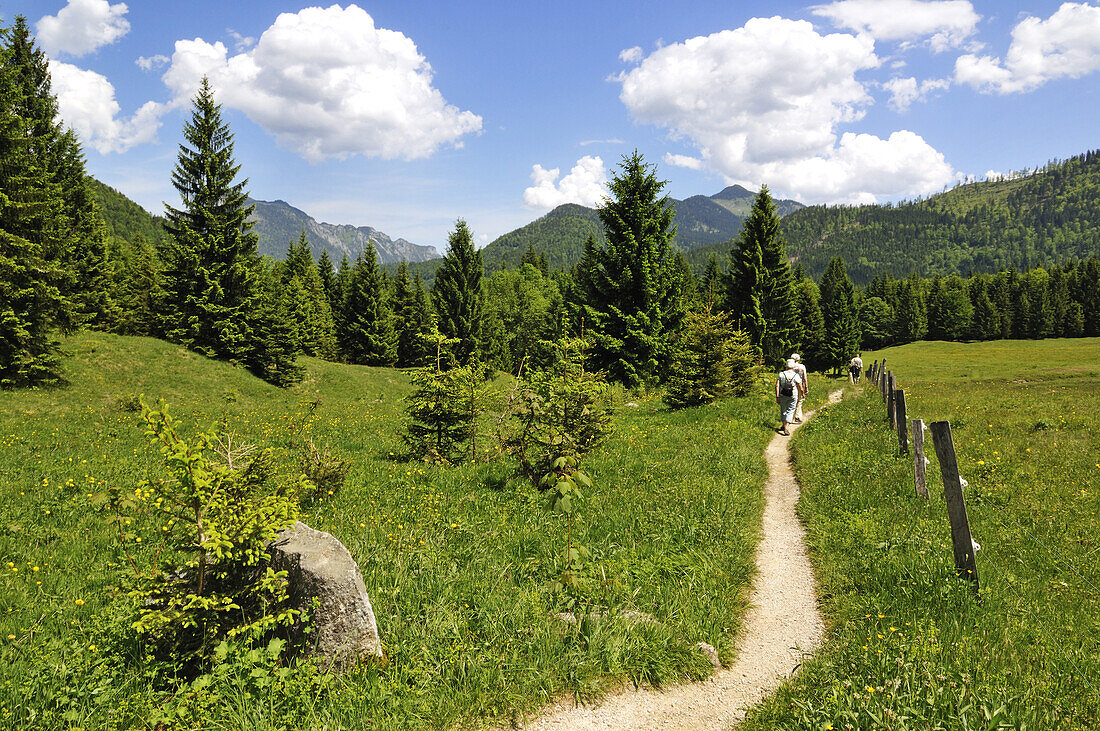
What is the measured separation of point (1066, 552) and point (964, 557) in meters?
1.97

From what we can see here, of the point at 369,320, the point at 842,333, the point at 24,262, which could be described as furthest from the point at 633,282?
the point at 842,333

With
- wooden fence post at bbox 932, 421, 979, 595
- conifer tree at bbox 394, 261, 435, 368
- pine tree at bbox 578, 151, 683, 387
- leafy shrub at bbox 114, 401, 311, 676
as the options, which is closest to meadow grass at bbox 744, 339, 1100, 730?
wooden fence post at bbox 932, 421, 979, 595

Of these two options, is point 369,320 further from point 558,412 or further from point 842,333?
point 842,333

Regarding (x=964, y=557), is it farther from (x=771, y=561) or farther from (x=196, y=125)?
(x=196, y=125)

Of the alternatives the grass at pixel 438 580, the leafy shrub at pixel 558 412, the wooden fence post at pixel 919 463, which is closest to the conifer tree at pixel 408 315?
the grass at pixel 438 580

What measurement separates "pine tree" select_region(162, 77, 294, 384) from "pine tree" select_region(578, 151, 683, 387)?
24.9 metres

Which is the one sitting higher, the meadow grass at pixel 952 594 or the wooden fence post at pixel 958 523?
the wooden fence post at pixel 958 523

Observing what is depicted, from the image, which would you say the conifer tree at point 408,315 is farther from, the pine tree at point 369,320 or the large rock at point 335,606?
the large rock at point 335,606

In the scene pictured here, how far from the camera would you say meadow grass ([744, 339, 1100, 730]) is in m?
4.03

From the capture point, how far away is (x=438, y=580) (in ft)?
20.2

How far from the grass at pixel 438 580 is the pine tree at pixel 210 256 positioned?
2253cm

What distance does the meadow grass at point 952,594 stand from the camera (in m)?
4.03

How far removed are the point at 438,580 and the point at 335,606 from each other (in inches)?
62.6

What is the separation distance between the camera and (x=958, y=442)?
1268 cm
